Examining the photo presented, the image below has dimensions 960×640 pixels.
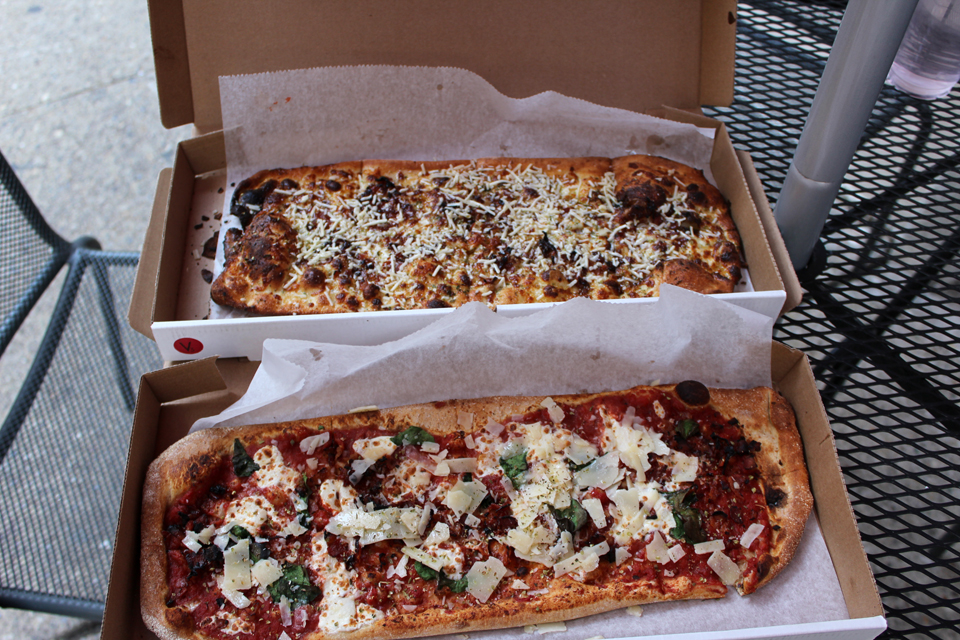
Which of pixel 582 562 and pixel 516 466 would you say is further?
pixel 516 466

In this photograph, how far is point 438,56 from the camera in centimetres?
297

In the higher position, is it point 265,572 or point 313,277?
point 313,277

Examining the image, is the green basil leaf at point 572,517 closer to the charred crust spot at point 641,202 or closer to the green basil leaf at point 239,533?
the green basil leaf at point 239,533

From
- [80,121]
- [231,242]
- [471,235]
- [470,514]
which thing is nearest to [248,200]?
[231,242]

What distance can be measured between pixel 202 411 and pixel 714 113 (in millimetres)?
2408

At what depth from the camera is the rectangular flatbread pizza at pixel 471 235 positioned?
101 inches

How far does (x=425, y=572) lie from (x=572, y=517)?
470 mm

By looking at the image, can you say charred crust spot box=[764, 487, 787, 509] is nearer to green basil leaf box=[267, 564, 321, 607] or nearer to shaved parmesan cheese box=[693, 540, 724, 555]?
shaved parmesan cheese box=[693, 540, 724, 555]

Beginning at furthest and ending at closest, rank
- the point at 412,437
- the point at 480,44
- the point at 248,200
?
the point at 480,44, the point at 248,200, the point at 412,437

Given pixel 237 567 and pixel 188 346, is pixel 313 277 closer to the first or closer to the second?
pixel 188 346

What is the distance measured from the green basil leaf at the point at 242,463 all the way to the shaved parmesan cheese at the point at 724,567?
142 cm

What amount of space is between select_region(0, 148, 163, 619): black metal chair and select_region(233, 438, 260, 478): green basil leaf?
2.18 ft

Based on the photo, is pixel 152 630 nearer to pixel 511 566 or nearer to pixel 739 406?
pixel 511 566

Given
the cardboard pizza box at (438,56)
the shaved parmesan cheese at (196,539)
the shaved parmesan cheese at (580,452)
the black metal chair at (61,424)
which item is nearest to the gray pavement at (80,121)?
the black metal chair at (61,424)
